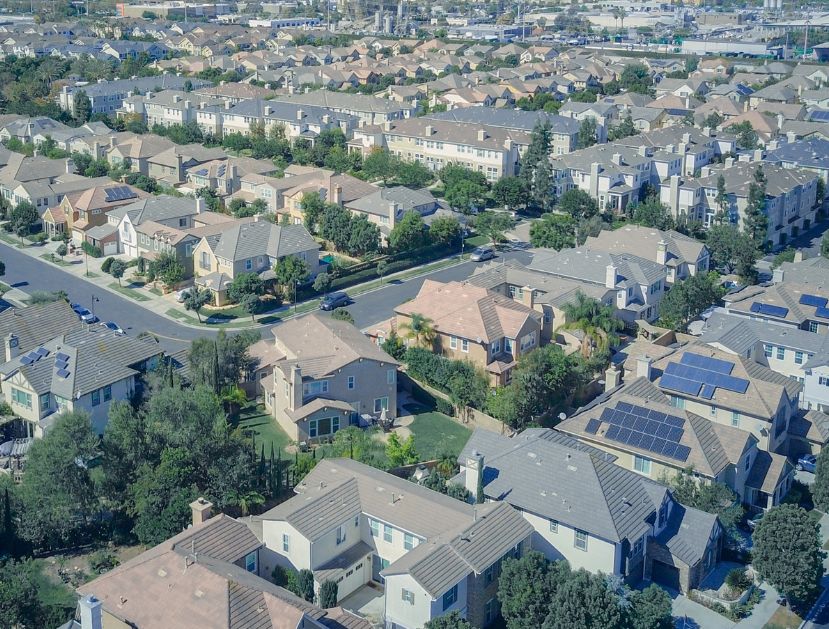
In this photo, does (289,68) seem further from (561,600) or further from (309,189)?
(561,600)

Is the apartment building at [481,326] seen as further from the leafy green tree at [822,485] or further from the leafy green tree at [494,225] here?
the leafy green tree at [494,225]

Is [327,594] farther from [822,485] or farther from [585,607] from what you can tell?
[822,485]

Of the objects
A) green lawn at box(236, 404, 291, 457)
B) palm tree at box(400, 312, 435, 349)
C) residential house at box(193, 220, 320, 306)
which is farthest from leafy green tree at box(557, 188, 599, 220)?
green lawn at box(236, 404, 291, 457)

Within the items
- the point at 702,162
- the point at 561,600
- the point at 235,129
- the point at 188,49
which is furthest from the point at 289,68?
the point at 561,600

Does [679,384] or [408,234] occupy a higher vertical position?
[408,234]

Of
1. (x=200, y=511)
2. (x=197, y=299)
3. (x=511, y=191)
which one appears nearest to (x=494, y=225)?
(x=511, y=191)
